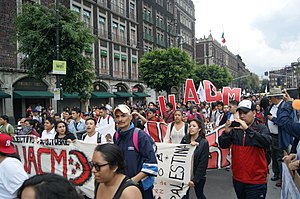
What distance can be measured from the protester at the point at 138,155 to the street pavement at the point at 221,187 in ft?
9.67

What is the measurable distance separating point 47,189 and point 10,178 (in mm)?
1575

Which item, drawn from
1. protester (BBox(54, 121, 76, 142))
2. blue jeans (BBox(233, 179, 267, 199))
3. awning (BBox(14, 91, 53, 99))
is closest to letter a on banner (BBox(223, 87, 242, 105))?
protester (BBox(54, 121, 76, 142))

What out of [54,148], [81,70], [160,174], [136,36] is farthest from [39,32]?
[136,36]

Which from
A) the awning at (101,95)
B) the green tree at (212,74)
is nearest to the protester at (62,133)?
the awning at (101,95)

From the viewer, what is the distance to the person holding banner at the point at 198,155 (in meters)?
4.36

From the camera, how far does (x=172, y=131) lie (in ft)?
18.4

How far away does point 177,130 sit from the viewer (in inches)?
219

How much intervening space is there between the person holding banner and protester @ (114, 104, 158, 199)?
50.3 inches

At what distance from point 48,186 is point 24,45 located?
15143 millimetres

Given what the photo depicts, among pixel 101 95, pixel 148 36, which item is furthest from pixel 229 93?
pixel 148 36

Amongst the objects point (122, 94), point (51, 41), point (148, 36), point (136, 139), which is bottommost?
point (136, 139)

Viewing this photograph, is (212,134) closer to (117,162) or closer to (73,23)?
(117,162)

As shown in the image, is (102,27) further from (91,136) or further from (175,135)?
(175,135)

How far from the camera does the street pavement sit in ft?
18.8
